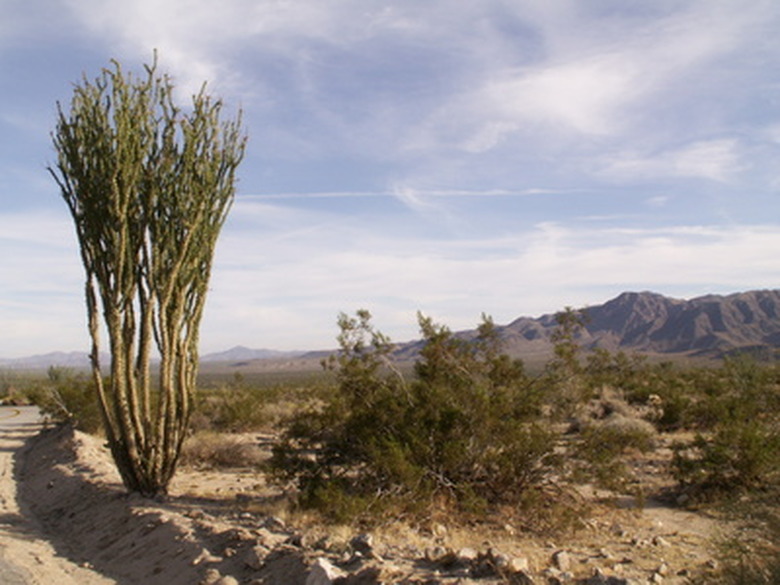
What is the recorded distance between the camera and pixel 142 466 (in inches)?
320

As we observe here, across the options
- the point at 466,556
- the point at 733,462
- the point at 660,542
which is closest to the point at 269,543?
the point at 466,556

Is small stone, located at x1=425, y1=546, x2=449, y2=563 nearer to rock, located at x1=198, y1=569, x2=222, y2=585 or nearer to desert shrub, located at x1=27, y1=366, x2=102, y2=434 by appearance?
rock, located at x1=198, y1=569, x2=222, y2=585

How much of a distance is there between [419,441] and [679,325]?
10744 cm

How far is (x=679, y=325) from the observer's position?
10319 centimetres

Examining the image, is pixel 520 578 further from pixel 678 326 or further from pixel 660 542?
pixel 678 326

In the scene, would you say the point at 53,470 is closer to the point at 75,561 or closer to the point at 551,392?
the point at 75,561

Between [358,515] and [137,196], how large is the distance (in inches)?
194

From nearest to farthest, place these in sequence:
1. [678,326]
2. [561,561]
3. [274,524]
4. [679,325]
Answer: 1. [561,561]
2. [274,524]
3. [678,326]
4. [679,325]

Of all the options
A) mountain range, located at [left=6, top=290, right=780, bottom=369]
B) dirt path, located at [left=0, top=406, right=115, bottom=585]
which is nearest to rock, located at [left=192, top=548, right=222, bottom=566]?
dirt path, located at [left=0, top=406, right=115, bottom=585]

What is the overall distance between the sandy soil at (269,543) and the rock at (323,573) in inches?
3.5

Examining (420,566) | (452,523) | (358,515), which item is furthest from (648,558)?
(358,515)

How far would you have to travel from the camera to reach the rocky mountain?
295ft

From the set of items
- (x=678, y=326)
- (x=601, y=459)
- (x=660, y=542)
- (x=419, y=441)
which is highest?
(x=419, y=441)

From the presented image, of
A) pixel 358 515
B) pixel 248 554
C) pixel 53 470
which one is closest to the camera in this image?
pixel 248 554
